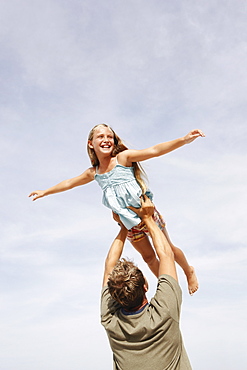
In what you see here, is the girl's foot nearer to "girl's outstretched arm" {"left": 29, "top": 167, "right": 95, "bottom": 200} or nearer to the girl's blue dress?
the girl's blue dress

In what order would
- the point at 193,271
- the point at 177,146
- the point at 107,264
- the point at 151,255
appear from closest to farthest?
the point at 107,264 → the point at 177,146 → the point at 151,255 → the point at 193,271

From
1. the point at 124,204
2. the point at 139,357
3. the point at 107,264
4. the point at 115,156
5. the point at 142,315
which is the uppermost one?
the point at 115,156

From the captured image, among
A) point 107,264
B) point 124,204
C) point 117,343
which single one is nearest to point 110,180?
point 124,204

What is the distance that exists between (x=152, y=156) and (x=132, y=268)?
198 cm

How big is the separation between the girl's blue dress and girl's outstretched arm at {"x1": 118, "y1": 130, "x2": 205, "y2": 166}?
15 cm

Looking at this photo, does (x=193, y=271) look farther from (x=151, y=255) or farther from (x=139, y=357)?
(x=139, y=357)

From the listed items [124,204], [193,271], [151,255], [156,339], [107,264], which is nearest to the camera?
[156,339]

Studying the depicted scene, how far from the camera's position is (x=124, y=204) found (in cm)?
602

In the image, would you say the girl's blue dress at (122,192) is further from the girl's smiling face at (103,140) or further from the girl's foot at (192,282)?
the girl's foot at (192,282)

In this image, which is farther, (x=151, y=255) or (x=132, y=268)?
(x=151, y=255)

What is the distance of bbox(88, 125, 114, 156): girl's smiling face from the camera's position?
20.3ft

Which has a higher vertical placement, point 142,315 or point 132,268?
point 132,268

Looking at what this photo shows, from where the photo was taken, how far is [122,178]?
19.9 ft

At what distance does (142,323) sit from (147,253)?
2343 millimetres
